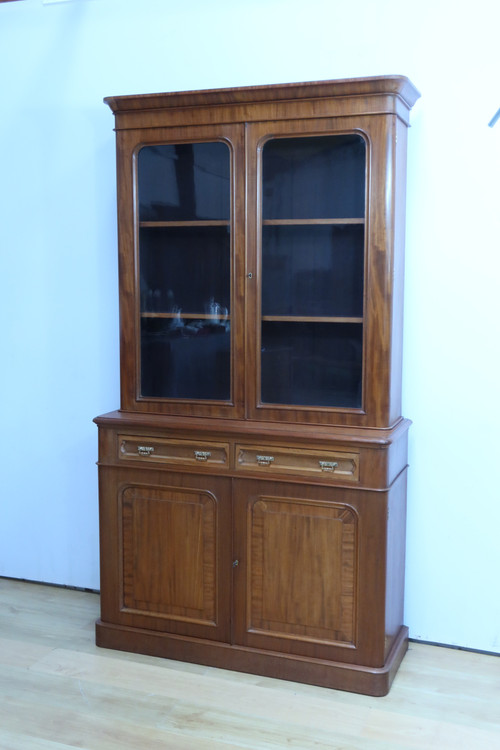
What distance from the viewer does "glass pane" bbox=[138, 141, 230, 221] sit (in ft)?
8.06

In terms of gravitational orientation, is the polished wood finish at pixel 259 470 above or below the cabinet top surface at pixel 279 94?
below

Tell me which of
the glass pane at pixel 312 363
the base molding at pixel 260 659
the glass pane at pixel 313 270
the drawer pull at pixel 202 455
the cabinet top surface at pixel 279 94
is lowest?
the base molding at pixel 260 659

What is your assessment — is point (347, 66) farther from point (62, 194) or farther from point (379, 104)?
point (62, 194)

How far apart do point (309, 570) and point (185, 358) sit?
764mm

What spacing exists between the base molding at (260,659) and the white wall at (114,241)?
0.39 metres

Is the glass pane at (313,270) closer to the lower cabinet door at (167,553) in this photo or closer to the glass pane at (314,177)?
the glass pane at (314,177)

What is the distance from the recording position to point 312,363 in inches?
95.4

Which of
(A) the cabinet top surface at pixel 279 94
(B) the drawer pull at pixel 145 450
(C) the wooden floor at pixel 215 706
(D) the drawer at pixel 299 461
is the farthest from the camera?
(B) the drawer pull at pixel 145 450

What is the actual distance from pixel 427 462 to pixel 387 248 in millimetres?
761

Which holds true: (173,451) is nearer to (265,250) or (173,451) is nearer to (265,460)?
(265,460)

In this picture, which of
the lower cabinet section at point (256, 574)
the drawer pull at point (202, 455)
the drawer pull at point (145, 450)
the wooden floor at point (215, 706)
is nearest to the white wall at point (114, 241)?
the lower cabinet section at point (256, 574)

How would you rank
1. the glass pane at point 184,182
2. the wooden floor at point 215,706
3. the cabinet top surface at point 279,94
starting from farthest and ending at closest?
the glass pane at point 184,182 < the cabinet top surface at point 279,94 < the wooden floor at point 215,706

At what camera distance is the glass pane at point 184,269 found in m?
2.50

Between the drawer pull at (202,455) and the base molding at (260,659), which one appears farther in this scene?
the drawer pull at (202,455)
